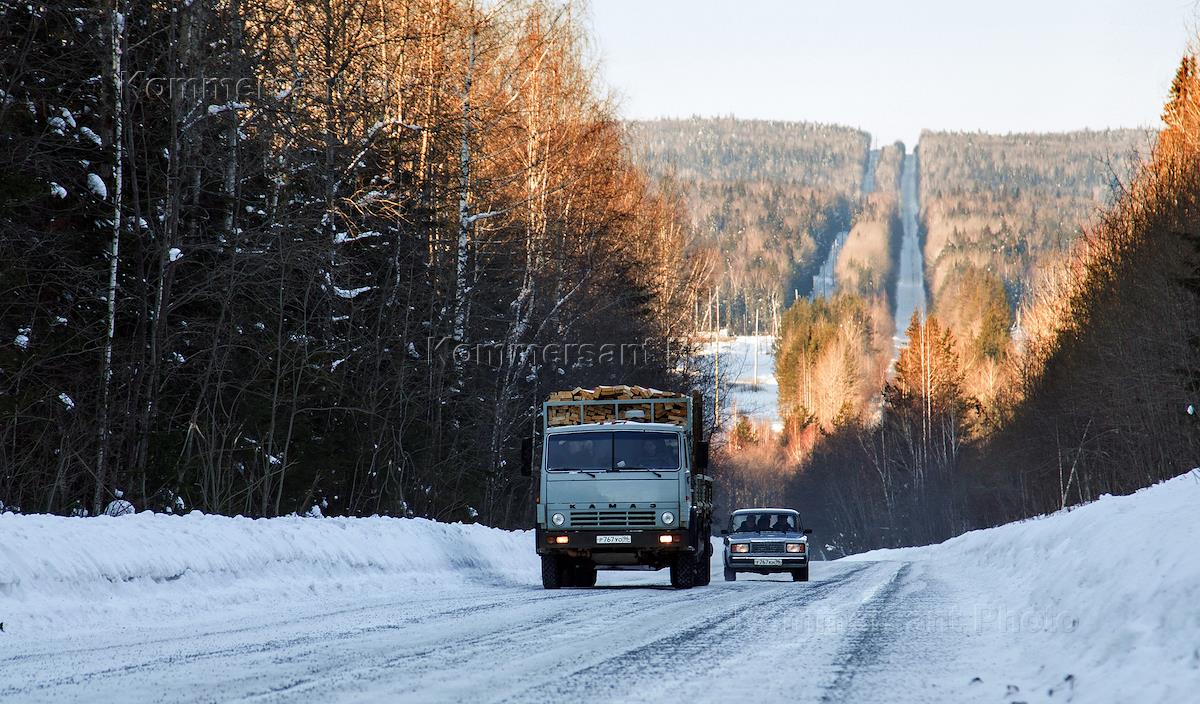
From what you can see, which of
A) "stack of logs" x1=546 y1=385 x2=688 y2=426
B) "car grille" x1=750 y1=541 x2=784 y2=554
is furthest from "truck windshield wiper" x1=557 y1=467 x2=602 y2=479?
"car grille" x1=750 y1=541 x2=784 y2=554

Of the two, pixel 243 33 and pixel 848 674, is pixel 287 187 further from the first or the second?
pixel 848 674

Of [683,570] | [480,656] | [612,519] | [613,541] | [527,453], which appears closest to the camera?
[480,656]

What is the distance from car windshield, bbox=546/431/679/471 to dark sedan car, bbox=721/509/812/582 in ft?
25.4

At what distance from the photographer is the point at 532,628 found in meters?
11.5

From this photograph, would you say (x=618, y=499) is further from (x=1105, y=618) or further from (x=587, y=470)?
(x=1105, y=618)

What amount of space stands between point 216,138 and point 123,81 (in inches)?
106

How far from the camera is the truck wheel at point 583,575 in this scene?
20938 mm

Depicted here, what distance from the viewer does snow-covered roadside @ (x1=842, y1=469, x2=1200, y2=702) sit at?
7.57 meters

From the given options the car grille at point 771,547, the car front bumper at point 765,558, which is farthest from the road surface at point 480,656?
the car grille at point 771,547

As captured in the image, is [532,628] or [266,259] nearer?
[532,628]

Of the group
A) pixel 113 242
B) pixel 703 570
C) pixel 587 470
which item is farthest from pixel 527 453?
pixel 113 242

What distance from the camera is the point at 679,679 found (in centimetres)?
806

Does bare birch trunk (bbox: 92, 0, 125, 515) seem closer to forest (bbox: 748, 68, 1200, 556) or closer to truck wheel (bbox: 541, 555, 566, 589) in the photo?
truck wheel (bbox: 541, 555, 566, 589)

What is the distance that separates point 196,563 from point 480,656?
236 inches
